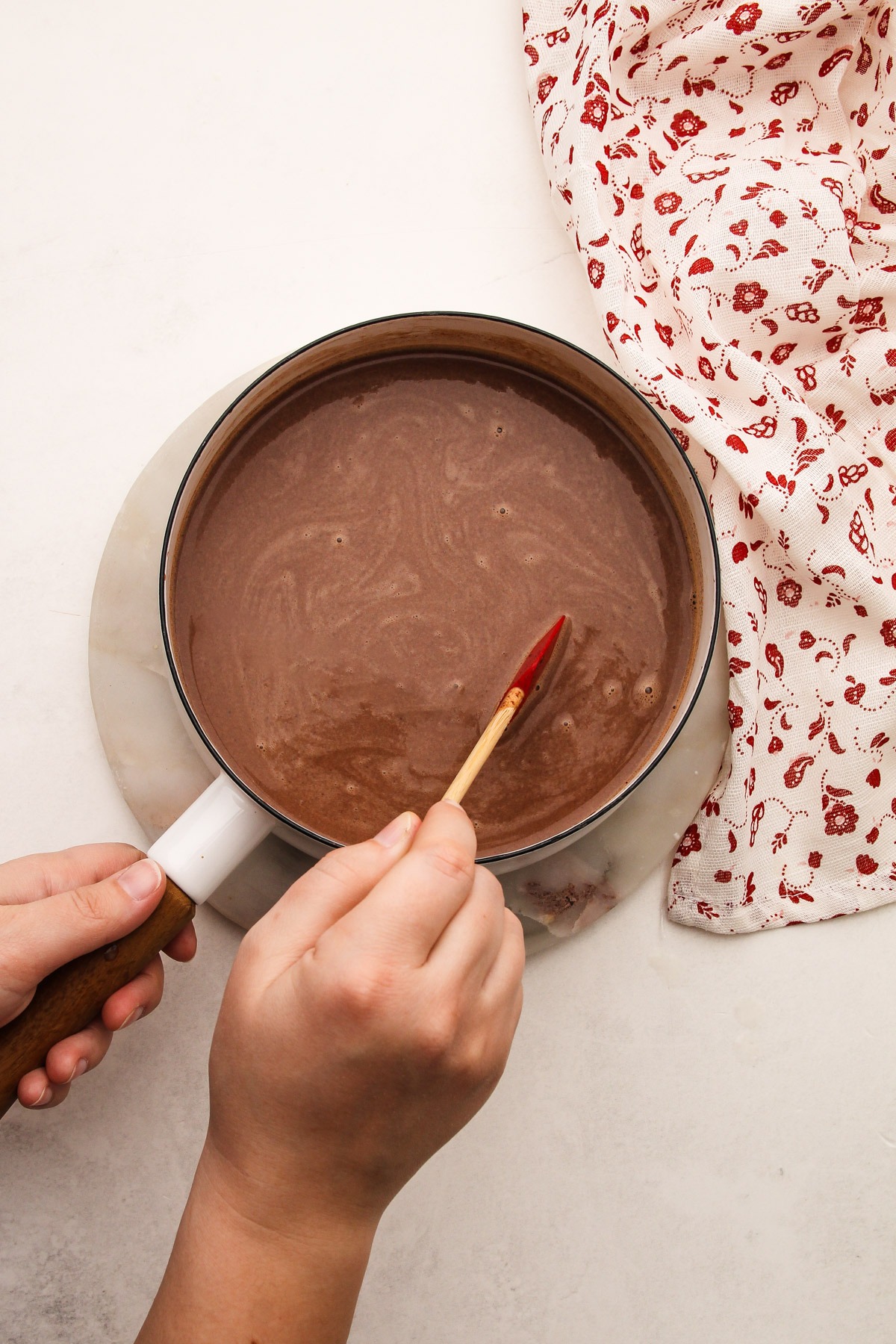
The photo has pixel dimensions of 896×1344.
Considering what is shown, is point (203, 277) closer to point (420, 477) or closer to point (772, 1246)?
point (420, 477)

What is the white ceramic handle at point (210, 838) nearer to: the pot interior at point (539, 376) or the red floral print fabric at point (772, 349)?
the pot interior at point (539, 376)

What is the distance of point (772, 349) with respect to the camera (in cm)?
112

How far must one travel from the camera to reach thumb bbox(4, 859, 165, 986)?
83cm

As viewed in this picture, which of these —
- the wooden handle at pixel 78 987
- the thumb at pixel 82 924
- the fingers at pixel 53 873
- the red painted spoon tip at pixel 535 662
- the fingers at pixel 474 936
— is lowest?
the red painted spoon tip at pixel 535 662

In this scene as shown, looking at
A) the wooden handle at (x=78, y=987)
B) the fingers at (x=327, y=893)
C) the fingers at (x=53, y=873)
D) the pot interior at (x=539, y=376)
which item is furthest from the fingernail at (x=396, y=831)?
the fingers at (x=53, y=873)

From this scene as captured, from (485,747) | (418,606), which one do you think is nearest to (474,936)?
(485,747)

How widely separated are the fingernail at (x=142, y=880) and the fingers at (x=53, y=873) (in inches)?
5.2

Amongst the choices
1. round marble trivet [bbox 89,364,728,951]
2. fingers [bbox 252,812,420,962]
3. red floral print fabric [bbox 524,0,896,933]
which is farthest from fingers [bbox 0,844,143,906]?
red floral print fabric [bbox 524,0,896,933]

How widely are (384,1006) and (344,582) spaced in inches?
19.7

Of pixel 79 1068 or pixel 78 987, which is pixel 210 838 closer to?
pixel 78 987

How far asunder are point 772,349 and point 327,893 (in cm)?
84

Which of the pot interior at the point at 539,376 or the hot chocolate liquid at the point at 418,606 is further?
the hot chocolate liquid at the point at 418,606

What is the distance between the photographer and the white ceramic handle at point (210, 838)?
85cm

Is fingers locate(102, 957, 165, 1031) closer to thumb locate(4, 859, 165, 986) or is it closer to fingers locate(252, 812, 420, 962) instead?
thumb locate(4, 859, 165, 986)
